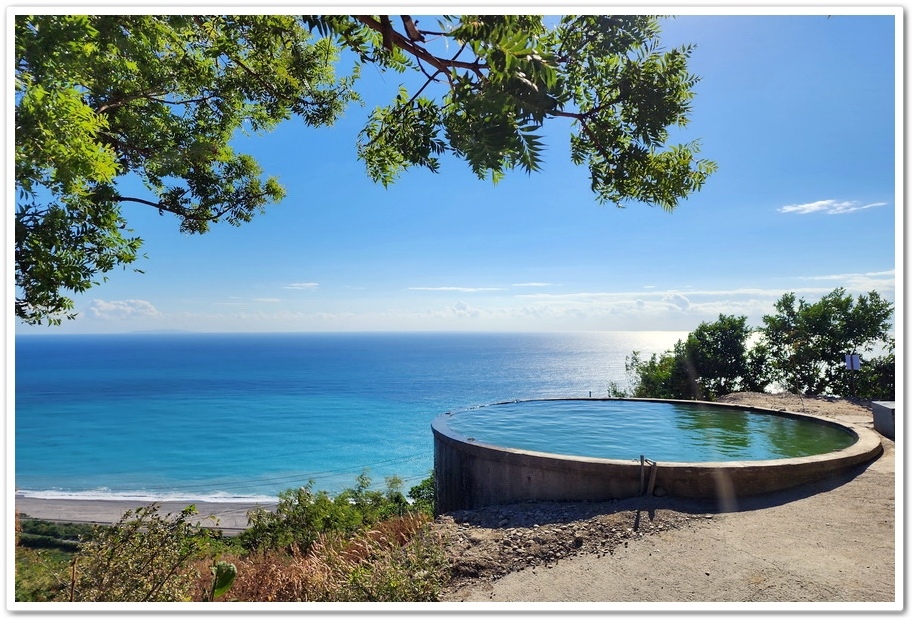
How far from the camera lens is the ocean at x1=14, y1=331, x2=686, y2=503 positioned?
27500 millimetres

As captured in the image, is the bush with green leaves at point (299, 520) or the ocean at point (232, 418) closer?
the bush with green leaves at point (299, 520)

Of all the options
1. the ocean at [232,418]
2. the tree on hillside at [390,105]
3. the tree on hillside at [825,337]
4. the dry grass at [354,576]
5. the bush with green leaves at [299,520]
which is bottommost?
the ocean at [232,418]

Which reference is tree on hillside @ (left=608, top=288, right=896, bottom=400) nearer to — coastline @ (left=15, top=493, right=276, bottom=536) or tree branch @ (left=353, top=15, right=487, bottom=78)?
tree branch @ (left=353, top=15, right=487, bottom=78)

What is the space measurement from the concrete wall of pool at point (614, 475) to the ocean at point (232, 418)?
14.3ft

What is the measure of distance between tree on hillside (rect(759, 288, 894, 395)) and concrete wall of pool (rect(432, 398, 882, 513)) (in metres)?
8.66

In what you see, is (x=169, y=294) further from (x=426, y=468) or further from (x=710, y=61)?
(x=426, y=468)

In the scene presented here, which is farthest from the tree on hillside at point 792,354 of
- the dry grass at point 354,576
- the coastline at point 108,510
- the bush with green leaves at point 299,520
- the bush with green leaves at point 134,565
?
the coastline at point 108,510

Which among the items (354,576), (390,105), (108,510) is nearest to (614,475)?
(354,576)

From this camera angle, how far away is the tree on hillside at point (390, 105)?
2494mm

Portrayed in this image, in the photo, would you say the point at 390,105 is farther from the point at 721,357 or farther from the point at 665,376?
the point at 721,357

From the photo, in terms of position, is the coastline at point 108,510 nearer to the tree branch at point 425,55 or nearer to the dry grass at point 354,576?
the dry grass at point 354,576

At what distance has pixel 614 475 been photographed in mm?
4668

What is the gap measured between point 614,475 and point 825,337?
478 inches
